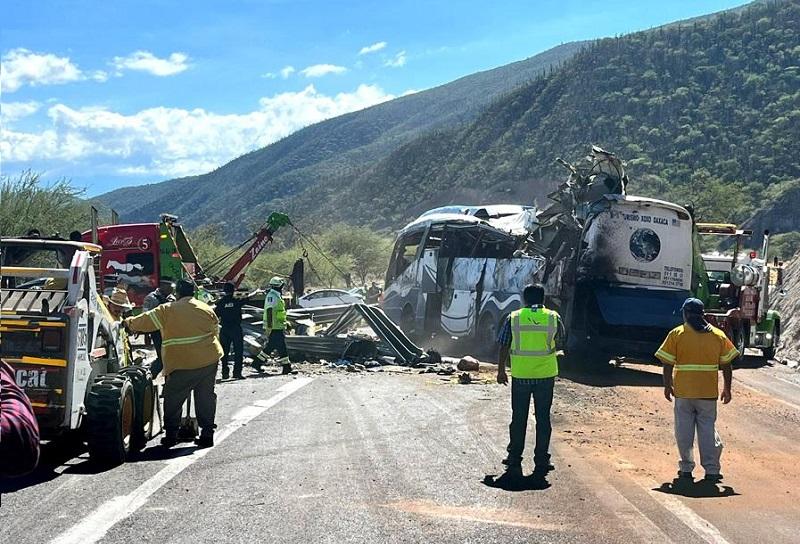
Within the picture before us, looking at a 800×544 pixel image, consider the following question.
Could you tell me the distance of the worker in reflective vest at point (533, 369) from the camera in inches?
325

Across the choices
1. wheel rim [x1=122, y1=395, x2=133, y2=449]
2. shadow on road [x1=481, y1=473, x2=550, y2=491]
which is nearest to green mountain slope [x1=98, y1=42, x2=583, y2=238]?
wheel rim [x1=122, y1=395, x2=133, y2=449]

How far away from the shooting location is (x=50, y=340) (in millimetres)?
7531

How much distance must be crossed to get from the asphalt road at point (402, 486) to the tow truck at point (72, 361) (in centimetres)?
35

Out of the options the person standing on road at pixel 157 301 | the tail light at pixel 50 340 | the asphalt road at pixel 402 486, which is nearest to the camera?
the asphalt road at pixel 402 486

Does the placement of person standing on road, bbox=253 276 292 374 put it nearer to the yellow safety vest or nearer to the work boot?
the work boot

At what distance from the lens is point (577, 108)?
75438mm

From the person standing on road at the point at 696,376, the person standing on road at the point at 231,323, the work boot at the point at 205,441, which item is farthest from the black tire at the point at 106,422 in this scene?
the person standing on road at the point at 231,323

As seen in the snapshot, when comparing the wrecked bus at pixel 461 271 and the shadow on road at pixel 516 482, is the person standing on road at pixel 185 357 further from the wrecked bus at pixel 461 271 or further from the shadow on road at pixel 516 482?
the wrecked bus at pixel 461 271

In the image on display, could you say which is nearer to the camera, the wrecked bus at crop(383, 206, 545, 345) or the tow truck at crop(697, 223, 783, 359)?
the wrecked bus at crop(383, 206, 545, 345)

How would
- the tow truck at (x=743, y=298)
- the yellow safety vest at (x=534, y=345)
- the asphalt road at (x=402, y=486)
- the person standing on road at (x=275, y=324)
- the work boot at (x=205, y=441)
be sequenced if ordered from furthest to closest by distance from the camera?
the tow truck at (x=743, y=298), the person standing on road at (x=275, y=324), the work boot at (x=205, y=441), the yellow safety vest at (x=534, y=345), the asphalt road at (x=402, y=486)

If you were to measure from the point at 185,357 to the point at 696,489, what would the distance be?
15.8 feet

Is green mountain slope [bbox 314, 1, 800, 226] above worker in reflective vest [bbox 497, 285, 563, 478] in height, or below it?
above

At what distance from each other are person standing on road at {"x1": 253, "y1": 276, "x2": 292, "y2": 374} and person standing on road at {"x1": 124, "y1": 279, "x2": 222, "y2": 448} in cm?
747

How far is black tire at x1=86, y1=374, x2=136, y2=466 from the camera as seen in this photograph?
25.7ft
